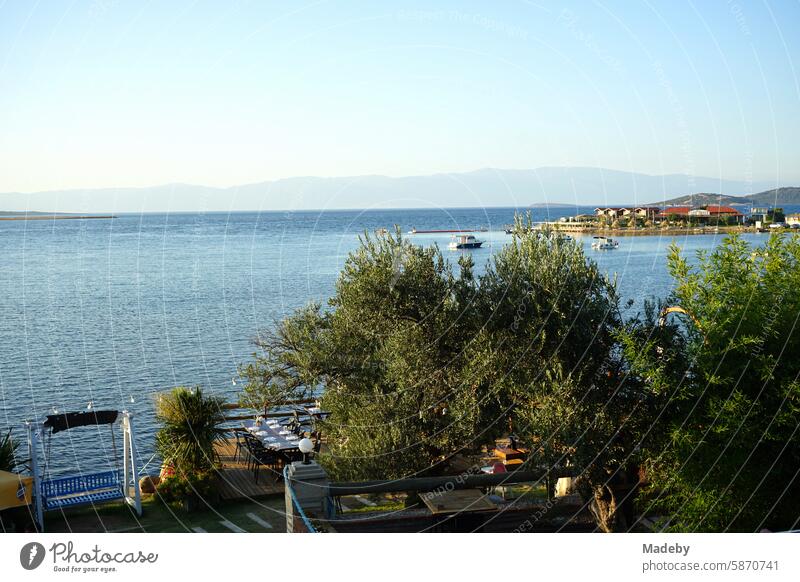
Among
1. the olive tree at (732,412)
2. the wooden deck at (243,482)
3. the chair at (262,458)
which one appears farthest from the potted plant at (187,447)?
the olive tree at (732,412)

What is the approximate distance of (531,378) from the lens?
12.7m

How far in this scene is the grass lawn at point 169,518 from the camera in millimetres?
12602

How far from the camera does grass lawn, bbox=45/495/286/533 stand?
41.3 feet

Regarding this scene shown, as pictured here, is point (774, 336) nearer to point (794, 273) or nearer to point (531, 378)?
point (794, 273)

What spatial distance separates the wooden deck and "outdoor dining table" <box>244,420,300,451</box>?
0.57 metres

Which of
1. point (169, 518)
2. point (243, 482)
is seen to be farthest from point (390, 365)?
point (169, 518)

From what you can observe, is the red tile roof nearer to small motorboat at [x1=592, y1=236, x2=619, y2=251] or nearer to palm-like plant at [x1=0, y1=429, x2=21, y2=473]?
Result: palm-like plant at [x1=0, y1=429, x2=21, y2=473]

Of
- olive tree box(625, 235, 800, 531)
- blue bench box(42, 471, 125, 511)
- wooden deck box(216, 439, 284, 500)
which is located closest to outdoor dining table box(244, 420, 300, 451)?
wooden deck box(216, 439, 284, 500)

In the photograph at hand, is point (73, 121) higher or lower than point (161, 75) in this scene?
lower

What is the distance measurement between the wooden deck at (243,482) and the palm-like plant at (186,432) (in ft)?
2.11
